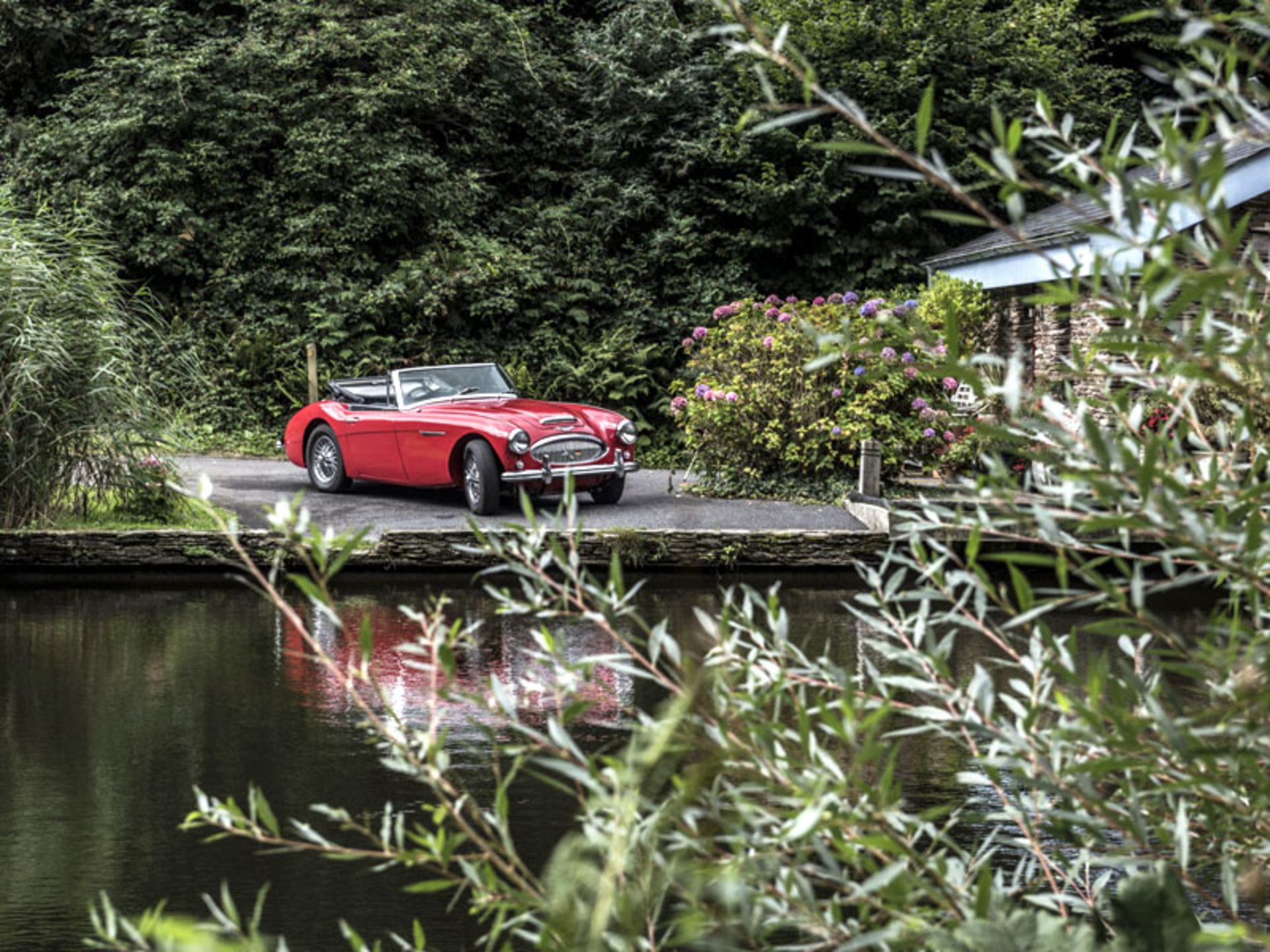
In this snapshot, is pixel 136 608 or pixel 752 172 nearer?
pixel 136 608

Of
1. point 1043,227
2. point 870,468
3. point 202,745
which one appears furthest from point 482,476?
point 1043,227

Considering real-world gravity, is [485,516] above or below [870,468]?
below

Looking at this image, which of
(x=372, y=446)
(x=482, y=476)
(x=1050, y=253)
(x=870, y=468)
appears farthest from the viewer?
(x=372, y=446)

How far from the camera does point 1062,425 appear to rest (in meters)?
2.05

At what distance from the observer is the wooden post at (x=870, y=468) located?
14445mm

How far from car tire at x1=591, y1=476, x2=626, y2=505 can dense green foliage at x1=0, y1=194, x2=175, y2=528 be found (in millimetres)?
3946

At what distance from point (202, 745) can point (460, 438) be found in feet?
24.2

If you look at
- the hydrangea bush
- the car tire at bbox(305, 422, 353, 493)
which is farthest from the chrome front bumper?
the car tire at bbox(305, 422, 353, 493)

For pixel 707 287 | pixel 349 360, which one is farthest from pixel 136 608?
pixel 707 287

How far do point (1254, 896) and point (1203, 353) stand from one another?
68cm

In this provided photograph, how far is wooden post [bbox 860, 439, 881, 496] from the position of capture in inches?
569

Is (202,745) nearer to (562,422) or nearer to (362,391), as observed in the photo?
(562,422)

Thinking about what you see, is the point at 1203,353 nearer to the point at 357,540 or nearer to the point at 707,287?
the point at 357,540

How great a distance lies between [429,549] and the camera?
38.1 ft
